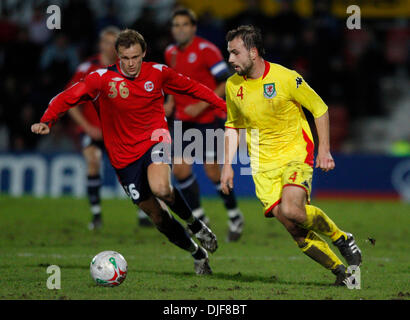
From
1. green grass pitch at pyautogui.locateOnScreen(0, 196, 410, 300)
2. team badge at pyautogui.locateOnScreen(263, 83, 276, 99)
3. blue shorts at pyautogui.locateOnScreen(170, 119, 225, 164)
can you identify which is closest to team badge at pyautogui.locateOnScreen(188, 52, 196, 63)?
blue shorts at pyautogui.locateOnScreen(170, 119, 225, 164)

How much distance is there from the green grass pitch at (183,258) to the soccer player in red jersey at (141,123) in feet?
1.65

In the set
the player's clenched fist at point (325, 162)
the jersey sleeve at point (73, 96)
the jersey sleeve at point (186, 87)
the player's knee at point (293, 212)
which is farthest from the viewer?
the jersey sleeve at point (186, 87)

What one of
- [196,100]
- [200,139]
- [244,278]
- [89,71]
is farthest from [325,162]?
[89,71]

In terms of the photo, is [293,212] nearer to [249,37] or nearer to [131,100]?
[249,37]

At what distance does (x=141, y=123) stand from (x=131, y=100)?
0.24 metres

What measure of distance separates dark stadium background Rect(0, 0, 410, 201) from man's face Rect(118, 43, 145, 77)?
290 inches

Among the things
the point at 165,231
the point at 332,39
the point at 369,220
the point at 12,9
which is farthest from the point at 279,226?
the point at 12,9

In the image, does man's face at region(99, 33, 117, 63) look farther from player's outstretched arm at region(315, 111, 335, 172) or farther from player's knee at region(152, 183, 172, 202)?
player's outstretched arm at region(315, 111, 335, 172)

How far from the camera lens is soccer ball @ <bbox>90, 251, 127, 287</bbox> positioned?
21.3 ft

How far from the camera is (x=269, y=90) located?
670cm

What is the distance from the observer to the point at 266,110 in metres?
6.75

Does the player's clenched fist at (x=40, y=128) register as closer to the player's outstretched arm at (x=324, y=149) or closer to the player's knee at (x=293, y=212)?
the player's knee at (x=293, y=212)

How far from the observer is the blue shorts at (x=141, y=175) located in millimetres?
7262

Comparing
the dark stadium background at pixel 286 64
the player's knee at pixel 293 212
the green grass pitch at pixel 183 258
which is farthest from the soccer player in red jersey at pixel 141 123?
the dark stadium background at pixel 286 64
